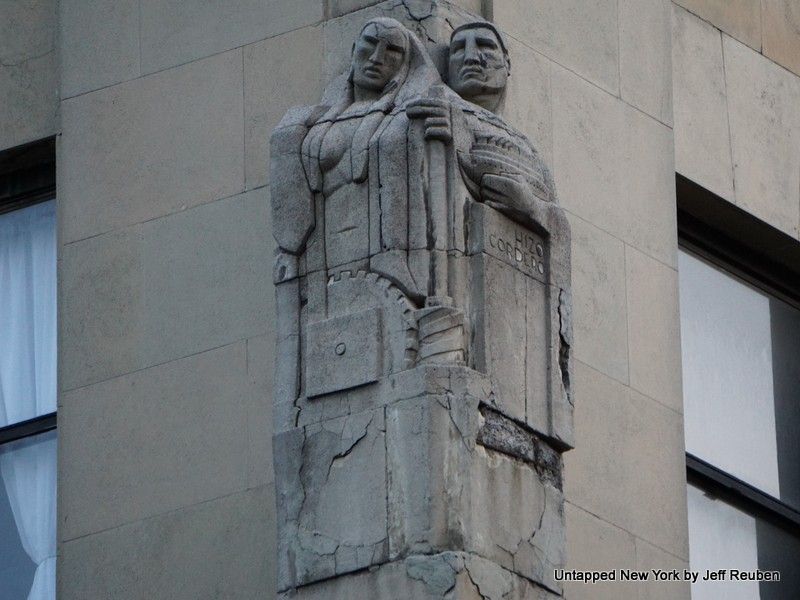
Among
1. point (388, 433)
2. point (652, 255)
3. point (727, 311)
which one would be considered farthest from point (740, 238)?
point (388, 433)

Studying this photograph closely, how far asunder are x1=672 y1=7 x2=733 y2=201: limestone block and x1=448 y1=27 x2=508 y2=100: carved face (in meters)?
2.90

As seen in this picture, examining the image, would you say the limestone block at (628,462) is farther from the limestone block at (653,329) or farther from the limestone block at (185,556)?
the limestone block at (185,556)

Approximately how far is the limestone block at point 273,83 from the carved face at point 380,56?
0.93 metres

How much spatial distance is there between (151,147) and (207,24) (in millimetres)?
748

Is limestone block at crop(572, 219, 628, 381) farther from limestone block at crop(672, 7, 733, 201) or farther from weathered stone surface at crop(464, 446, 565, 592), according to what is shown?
weathered stone surface at crop(464, 446, 565, 592)

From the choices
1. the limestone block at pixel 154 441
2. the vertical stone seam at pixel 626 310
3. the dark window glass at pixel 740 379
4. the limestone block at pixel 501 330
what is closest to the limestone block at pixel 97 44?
the limestone block at pixel 154 441

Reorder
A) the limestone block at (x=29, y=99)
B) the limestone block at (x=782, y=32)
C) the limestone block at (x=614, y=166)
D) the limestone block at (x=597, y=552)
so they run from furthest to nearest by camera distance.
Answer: the limestone block at (x=782, y=32)
the limestone block at (x=29, y=99)
the limestone block at (x=614, y=166)
the limestone block at (x=597, y=552)

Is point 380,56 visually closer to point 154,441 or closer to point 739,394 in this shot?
point 154,441

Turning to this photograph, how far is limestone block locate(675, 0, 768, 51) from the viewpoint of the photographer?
19234mm

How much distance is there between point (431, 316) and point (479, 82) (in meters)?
1.53

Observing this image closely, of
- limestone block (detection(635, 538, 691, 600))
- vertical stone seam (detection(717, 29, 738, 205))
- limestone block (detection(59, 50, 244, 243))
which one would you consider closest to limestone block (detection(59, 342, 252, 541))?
limestone block (detection(59, 50, 244, 243))

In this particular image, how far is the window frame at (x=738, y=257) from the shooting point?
61.1ft

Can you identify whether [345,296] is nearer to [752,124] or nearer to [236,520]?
[236,520]

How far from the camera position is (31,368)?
18000 mm
